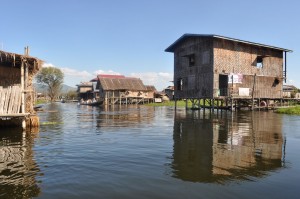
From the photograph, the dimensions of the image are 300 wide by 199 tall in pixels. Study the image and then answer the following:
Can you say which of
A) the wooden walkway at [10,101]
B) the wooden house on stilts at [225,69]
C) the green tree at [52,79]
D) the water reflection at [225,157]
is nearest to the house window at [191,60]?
the wooden house on stilts at [225,69]

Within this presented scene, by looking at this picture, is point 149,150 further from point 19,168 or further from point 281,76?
point 281,76

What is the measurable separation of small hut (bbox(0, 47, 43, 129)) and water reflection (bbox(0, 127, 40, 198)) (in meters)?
2.36

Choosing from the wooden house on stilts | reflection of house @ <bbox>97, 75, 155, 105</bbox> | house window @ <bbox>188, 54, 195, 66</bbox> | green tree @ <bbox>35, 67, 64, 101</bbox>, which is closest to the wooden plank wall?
the wooden house on stilts

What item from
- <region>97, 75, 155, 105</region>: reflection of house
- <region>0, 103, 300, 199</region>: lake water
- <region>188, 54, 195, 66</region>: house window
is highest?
<region>188, 54, 195, 66</region>: house window

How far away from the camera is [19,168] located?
7168mm

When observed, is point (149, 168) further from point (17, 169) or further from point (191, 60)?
point (191, 60)

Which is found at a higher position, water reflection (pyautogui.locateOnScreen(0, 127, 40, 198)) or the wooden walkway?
the wooden walkway

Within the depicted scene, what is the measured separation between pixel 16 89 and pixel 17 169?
8.29m

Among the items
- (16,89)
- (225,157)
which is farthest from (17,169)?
(16,89)

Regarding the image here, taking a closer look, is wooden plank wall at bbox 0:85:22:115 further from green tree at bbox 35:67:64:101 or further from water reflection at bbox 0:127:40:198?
green tree at bbox 35:67:64:101

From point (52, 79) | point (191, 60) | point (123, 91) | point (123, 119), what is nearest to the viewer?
point (123, 119)

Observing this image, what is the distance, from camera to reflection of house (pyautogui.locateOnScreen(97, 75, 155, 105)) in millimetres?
61125

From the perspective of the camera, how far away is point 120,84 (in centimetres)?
6303

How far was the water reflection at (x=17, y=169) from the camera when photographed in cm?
551
